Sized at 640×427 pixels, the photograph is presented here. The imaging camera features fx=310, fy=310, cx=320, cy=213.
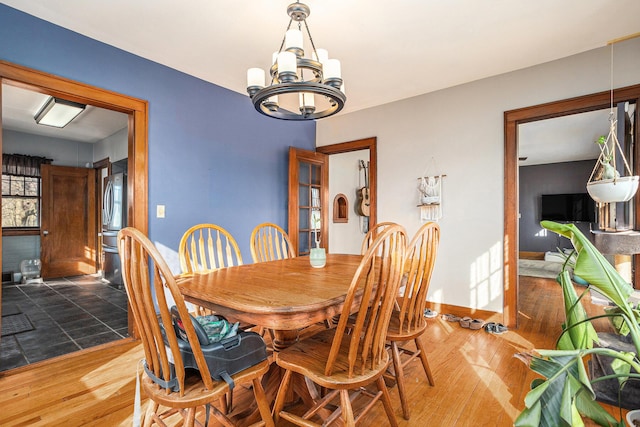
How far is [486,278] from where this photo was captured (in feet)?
10.6

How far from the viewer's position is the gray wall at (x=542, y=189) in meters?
7.69

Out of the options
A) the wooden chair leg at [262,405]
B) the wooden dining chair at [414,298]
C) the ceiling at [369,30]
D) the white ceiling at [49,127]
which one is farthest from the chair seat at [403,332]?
the white ceiling at [49,127]

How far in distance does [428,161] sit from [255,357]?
3.04 meters

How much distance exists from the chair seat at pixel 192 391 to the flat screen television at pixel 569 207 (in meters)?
8.85

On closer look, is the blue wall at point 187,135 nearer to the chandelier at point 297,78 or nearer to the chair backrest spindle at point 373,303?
the chandelier at point 297,78

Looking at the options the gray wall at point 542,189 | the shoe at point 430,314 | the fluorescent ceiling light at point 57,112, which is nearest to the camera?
the shoe at point 430,314

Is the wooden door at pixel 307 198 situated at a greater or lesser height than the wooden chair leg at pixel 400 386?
greater

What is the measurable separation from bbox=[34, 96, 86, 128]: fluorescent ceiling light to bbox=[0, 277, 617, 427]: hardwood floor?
9.70 ft

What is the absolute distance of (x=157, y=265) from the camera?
1017mm

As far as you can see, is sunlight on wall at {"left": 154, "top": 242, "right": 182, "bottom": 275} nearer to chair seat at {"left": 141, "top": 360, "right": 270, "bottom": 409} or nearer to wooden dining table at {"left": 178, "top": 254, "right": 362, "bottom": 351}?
wooden dining table at {"left": 178, "top": 254, "right": 362, "bottom": 351}

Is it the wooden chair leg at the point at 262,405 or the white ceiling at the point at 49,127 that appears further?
the white ceiling at the point at 49,127

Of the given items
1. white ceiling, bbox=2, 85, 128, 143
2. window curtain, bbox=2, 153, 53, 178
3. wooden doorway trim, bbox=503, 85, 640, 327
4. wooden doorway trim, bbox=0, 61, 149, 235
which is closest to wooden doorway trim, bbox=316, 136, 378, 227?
wooden doorway trim, bbox=503, 85, 640, 327

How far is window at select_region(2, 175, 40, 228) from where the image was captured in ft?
17.3

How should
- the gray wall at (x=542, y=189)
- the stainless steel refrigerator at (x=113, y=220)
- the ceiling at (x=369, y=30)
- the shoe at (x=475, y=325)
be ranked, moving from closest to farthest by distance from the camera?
the ceiling at (x=369, y=30), the shoe at (x=475, y=325), the stainless steel refrigerator at (x=113, y=220), the gray wall at (x=542, y=189)
